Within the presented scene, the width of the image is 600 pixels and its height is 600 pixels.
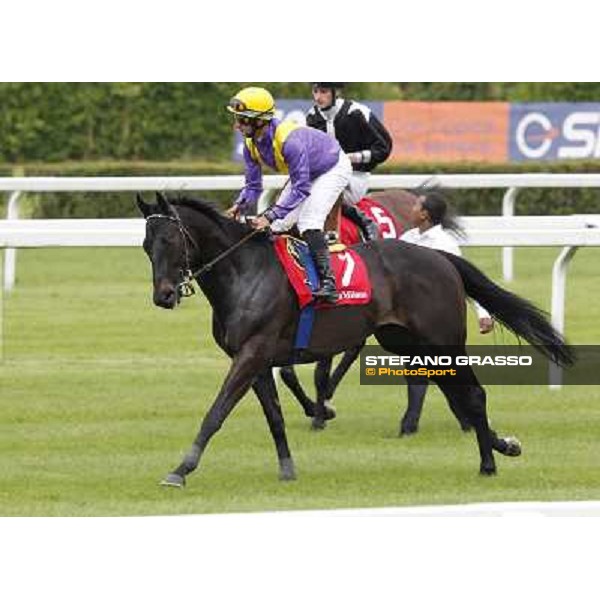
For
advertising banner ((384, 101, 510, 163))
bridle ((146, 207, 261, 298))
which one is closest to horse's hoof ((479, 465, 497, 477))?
bridle ((146, 207, 261, 298))

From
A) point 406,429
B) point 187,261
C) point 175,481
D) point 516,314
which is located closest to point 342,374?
point 406,429

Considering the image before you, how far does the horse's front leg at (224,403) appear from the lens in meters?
7.88

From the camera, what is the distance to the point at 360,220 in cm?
991

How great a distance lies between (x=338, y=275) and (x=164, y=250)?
3.04ft

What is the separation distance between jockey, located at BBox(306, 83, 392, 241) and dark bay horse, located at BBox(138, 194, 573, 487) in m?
1.52

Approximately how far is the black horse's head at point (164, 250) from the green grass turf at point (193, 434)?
2.77 feet

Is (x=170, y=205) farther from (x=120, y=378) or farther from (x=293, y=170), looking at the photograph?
(x=120, y=378)

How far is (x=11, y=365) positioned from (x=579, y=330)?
4.00m

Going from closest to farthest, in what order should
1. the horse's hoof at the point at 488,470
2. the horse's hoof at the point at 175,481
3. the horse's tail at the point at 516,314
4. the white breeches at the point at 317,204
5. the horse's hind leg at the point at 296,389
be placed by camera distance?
the horse's hoof at the point at 175,481 < the horse's hoof at the point at 488,470 < the white breeches at the point at 317,204 < the horse's tail at the point at 516,314 < the horse's hind leg at the point at 296,389

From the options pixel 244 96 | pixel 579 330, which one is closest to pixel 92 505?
pixel 244 96

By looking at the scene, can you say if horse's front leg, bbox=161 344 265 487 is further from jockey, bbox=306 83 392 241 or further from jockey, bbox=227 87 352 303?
jockey, bbox=306 83 392 241

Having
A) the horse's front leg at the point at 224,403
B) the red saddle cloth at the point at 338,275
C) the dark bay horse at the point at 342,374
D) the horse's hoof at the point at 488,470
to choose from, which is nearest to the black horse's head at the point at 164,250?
the horse's front leg at the point at 224,403

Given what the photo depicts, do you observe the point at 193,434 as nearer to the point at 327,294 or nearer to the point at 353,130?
the point at 327,294

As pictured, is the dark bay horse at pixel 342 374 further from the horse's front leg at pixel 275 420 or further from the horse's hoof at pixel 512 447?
the horse's front leg at pixel 275 420
